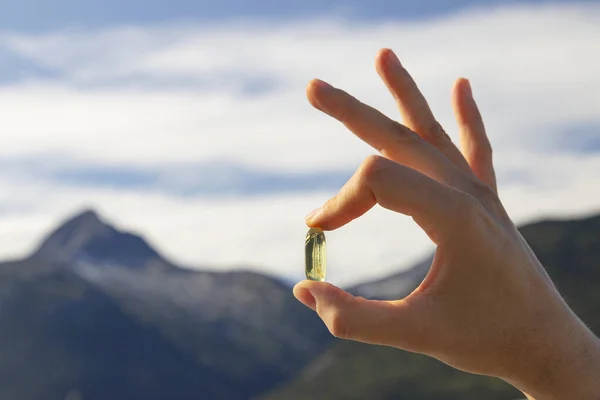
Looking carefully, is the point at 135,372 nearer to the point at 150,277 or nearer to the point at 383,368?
the point at 150,277

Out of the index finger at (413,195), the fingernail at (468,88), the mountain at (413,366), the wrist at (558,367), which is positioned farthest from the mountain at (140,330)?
the index finger at (413,195)

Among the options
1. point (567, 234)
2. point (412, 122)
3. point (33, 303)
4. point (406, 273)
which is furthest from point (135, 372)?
point (412, 122)

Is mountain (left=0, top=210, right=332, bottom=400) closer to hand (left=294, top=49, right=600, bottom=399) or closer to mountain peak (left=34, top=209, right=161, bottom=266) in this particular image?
mountain peak (left=34, top=209, right=161, bottom=266)

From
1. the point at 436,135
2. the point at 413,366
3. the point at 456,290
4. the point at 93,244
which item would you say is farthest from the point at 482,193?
the point at 93,244

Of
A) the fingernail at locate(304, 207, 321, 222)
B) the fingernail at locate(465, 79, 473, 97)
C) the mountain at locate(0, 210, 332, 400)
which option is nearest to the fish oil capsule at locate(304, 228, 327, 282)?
the fingernail at locate(304, 207, 321, 222)

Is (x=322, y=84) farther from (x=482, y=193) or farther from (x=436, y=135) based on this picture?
(x=482, y=193)

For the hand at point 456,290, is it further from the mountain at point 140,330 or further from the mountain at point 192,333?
the mountain at point 140,330

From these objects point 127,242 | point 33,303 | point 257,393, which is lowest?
point 257,393

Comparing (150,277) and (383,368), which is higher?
(150,277)
